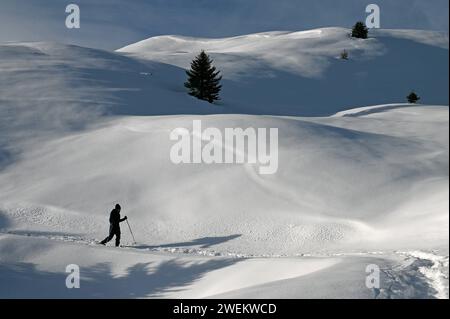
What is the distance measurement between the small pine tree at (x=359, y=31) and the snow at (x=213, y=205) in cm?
4171

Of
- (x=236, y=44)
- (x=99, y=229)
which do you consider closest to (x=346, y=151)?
(x=99, y=229)

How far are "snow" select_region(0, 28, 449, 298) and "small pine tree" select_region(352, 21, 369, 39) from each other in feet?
137

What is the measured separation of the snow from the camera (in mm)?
8924

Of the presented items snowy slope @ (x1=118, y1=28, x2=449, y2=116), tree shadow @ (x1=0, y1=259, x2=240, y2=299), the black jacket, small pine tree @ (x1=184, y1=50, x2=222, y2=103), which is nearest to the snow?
tree shadow @ (x1=0, y1=259, x2=240, y2=299)

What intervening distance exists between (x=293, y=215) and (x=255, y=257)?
8.04 ft

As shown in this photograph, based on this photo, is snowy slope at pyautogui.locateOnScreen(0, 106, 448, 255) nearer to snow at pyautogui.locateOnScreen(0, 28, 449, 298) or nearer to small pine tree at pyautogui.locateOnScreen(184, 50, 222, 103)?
snow at pyautogui.locateOnScreen(0, 28, 449, 298)

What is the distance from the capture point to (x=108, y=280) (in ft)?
32.9

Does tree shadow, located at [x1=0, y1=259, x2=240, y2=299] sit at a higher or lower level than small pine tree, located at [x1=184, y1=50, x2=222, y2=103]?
lower

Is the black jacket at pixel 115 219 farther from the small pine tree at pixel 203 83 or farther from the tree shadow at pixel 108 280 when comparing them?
the small pine tree at pixel 203 83

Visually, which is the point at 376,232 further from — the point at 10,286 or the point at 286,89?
the point at 286,89

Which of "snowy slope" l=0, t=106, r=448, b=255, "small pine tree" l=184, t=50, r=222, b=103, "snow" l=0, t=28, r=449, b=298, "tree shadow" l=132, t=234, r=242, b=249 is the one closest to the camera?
"snow" l=0, t=28, r=449, b=298

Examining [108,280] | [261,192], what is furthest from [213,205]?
[108,280]

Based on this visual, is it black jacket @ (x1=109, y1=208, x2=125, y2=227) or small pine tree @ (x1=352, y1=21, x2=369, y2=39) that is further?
small pine tree @ (x1=352, y1=21, x2=369, y2=39)

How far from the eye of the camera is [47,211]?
1481 cm
